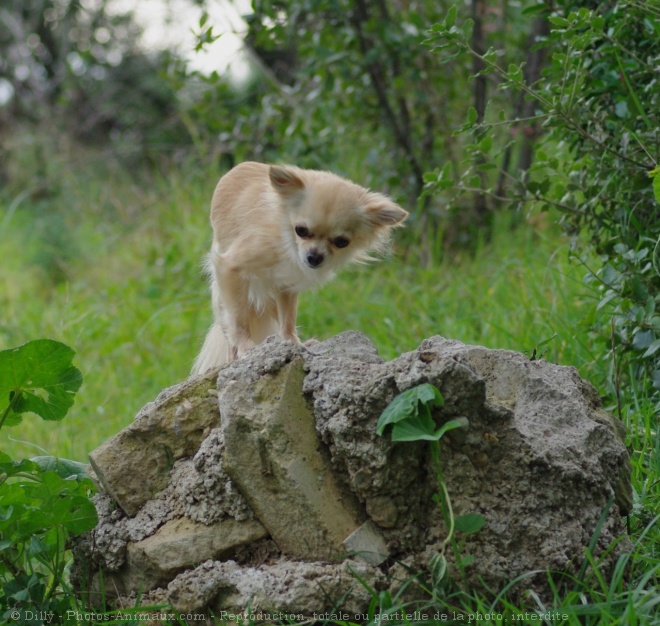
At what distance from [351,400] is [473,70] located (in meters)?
4.78

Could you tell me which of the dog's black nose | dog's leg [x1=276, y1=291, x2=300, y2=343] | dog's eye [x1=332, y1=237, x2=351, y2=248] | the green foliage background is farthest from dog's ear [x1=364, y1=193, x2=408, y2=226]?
dog's leg [x1=276, y1=291, x2=300, y2=343]

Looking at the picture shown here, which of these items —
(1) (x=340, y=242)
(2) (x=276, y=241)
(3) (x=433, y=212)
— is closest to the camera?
(2) (x=276, y=241)

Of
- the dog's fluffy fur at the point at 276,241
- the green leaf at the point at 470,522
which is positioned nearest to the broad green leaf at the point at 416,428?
the green leaf at the point at 470,522

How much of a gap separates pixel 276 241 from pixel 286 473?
176cm

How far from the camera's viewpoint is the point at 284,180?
3959mm

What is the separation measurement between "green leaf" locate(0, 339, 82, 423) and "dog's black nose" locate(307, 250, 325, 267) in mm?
1444

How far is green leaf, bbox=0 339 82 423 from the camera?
99.8 inches

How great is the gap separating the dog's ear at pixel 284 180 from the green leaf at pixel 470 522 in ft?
7.08

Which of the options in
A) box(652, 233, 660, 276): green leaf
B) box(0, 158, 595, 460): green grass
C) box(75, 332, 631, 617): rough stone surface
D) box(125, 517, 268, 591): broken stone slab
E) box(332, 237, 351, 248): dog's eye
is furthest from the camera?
box(0, 158, 595, 460): green grass

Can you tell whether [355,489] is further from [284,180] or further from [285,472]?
[284,180]

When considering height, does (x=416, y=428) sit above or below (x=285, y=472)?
above

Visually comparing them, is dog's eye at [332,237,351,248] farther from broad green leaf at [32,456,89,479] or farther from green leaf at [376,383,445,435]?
green leaf at [376,383,445,435]

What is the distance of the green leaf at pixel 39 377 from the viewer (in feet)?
8.32

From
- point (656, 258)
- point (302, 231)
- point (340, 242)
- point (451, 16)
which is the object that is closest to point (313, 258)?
point (302, 231)
